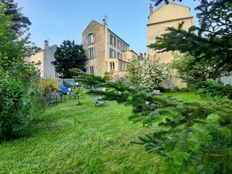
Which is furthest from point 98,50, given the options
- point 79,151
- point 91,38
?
point 79,151

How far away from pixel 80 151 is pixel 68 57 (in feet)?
101

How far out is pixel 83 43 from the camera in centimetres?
3978

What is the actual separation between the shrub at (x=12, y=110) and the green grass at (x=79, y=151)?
0.40 m

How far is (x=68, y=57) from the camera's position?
3609 centimetres

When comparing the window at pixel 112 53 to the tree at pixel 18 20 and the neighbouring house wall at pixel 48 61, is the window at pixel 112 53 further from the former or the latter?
the tree at pixel 18 20

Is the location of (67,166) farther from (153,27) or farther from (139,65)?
(153,27)

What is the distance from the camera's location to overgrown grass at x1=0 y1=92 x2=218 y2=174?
5316mm

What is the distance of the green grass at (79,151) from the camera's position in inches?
210

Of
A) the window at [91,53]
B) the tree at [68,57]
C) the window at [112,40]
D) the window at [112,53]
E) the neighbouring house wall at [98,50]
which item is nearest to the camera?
the tree at [68,57]

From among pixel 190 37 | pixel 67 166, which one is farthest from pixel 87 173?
pixel 190 37

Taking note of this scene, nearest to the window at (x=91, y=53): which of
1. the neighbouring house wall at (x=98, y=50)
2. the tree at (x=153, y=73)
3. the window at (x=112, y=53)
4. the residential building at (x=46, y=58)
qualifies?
the neighbouring house wall at (x=98, y=50)

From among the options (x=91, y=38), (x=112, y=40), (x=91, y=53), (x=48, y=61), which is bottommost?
(x=48, y=61)

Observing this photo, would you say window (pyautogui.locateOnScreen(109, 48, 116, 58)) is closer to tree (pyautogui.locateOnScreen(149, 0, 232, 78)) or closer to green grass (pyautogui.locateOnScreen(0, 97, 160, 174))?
green grass (pyautogui.locateOnScreen(0, 97, 160, 174))

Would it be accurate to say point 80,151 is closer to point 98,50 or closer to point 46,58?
point 98,50
